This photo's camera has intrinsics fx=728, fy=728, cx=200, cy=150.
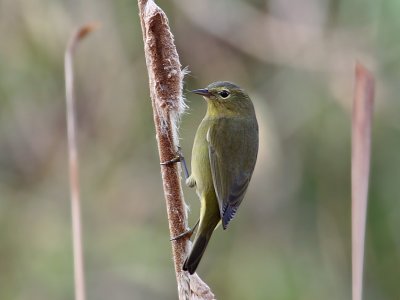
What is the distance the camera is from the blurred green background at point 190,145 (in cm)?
441

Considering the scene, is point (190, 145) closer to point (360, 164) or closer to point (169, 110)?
point (169, 110)

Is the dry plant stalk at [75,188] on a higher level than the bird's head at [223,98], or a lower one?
lower

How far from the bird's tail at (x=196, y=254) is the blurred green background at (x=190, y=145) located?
1.67 meters

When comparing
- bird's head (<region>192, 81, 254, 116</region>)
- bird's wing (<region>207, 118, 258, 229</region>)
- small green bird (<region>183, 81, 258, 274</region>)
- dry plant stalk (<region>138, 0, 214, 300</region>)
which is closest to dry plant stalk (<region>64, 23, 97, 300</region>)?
dry plant stalk (<region>138, 0, 214, 300</region>)

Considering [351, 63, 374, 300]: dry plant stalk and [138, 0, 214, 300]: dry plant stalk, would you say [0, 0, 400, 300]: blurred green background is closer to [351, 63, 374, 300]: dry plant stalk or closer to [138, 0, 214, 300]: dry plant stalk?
[138, 0, 214, 300]: dry plant stalk

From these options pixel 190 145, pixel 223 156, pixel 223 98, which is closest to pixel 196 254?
pixel 223 156

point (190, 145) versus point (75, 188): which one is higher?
point (190, 145)

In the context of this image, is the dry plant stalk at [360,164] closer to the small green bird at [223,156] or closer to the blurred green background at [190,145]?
the small green bird at [223,156]

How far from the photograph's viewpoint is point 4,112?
4699mm

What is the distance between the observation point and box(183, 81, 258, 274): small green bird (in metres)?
2.96

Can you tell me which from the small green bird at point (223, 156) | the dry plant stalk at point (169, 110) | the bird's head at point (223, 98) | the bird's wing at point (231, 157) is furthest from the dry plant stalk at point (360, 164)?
the bird's head at point (223, 98)

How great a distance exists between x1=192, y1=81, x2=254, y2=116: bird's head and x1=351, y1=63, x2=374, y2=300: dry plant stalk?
59.5 inches

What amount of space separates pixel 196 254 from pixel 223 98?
1333 mm

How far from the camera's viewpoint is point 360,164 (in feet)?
6.68
